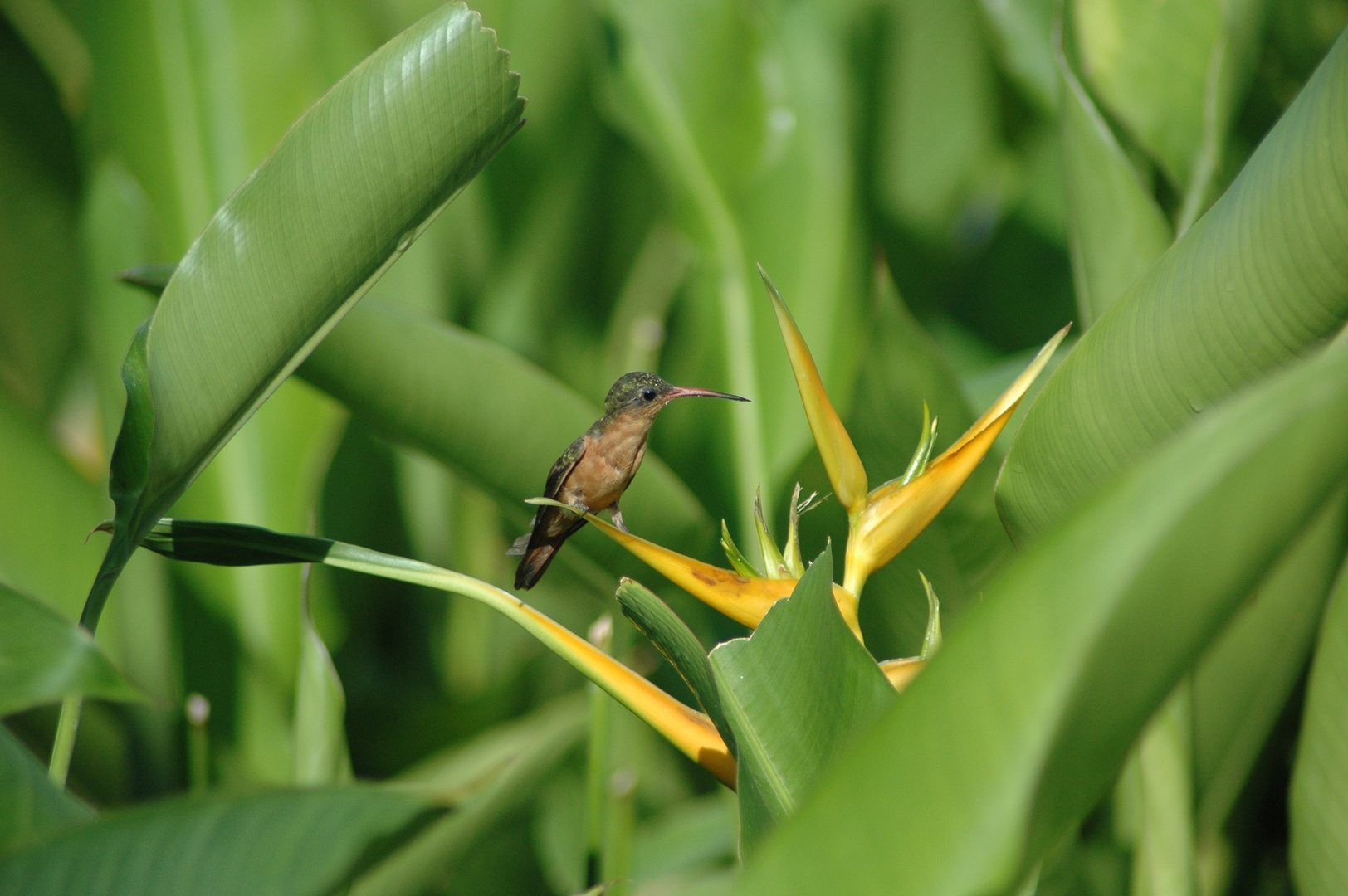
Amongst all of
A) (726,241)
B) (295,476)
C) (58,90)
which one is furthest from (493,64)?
(58,90)

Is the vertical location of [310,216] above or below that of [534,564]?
above

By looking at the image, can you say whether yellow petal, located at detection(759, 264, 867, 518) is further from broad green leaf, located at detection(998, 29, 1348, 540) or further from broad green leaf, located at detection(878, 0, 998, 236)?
broad green leaf, located at detection(878, 0, 998, 236)

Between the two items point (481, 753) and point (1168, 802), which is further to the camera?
point (481, 753)

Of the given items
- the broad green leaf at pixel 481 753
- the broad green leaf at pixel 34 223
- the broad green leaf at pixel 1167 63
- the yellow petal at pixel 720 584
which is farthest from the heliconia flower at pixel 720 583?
the broad green leaf at pixel 34 223

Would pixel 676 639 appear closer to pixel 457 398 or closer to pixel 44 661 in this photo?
pixel 44 661

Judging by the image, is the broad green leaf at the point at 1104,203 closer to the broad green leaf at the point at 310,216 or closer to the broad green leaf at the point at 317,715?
the broad green leaf at the point at 310,216

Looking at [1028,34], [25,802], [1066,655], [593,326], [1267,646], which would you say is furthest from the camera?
[593,326]

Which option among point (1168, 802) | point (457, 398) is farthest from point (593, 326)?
point (1168, 802)
